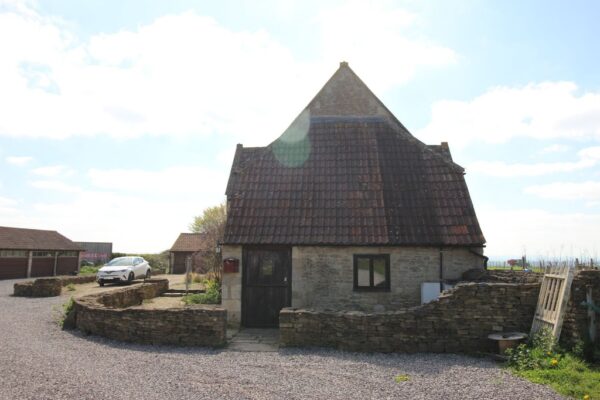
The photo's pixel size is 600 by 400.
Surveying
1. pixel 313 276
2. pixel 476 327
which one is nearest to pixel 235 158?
pixel 313 276

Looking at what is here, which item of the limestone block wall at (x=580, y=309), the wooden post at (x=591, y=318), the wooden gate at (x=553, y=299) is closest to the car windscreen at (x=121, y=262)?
the wooden gate at (x=553, y=299)

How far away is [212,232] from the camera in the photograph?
28.9 metres

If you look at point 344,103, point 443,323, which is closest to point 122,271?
point 344,103

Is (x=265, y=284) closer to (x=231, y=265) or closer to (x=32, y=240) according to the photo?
(x=231, y=265)

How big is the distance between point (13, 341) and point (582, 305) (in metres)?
13.6

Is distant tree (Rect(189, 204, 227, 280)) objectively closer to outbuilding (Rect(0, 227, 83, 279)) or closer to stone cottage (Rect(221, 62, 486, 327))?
stone cottage (Rect(221, 62, 486, 327))

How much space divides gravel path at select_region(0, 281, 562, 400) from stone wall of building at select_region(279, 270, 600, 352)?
0.37 metres

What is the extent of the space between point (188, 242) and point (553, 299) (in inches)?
1527

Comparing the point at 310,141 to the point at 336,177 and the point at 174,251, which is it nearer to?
the point at 336,177

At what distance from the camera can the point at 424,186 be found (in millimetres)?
14477

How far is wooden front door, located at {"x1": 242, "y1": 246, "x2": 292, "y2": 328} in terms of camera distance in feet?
41.9

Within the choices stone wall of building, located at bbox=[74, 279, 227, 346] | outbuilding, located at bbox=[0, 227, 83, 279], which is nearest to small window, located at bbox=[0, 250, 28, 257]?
outbuilding, located at bbox=[0, 227, 83, 279]

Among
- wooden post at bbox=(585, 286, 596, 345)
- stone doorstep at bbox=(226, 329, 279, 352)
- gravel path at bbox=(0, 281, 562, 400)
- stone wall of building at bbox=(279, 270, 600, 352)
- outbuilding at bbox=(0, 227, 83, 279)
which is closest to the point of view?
gravel path at bbox=(0, 281, 562, 400)

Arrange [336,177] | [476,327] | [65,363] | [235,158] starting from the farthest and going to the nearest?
[235,158] < [336,177] < [476,327] < [65,363]
